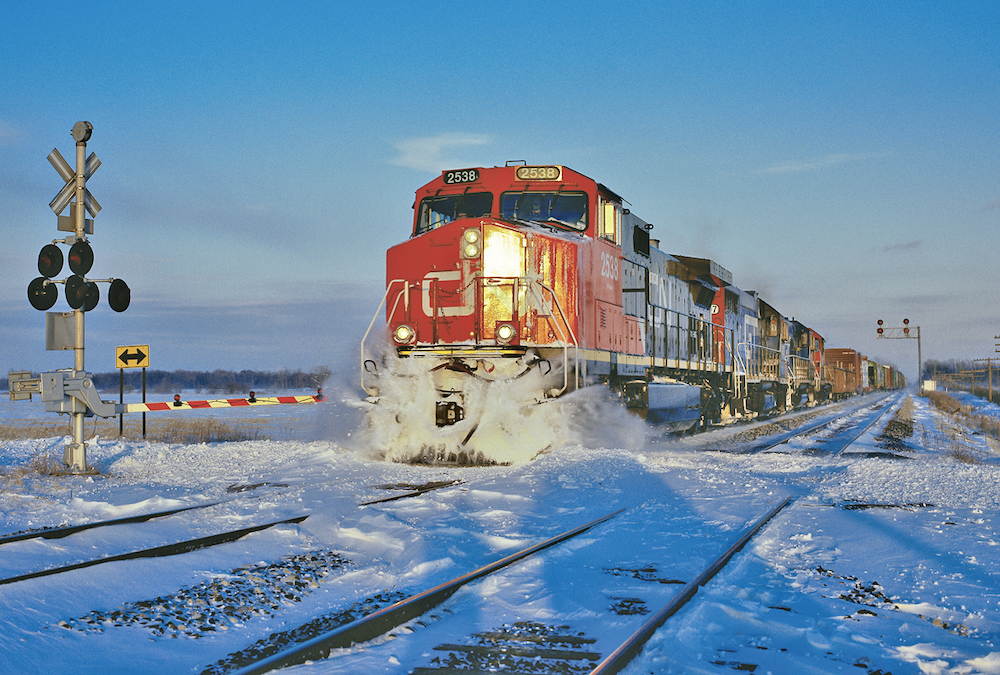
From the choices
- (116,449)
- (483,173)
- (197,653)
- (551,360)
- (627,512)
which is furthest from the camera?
(116,449)

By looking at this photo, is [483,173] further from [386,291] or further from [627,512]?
[627,512]

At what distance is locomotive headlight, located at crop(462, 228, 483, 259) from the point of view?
10.2 m

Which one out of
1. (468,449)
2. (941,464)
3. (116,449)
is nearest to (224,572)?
(468,449)

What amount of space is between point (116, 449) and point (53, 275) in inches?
123

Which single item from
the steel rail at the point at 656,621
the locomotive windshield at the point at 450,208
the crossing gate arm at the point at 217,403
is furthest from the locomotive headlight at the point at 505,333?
the steel rail at the point at 656,621

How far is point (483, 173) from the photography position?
11156 millimetres

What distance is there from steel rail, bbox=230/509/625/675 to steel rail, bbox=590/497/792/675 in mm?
1121

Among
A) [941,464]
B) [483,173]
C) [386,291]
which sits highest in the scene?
[483,173]

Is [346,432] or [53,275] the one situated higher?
[53,275]

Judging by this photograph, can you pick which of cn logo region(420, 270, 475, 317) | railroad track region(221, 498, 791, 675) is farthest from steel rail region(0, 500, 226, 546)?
cn logo region(420, 270, 475, 317)

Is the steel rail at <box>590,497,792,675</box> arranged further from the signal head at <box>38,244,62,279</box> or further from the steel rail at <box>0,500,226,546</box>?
the signal head at <box>38,244,62,279</box>

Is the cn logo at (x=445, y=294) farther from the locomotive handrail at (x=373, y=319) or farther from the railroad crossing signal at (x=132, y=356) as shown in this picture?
the railroad crossing signal at (x=132, y=356)

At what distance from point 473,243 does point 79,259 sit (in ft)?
16.9

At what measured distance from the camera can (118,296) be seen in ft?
34.8
